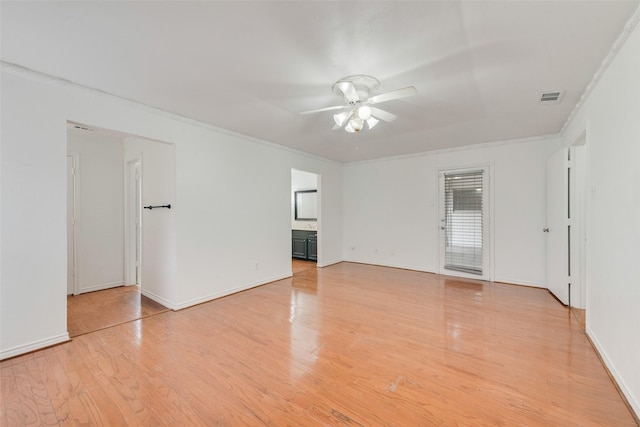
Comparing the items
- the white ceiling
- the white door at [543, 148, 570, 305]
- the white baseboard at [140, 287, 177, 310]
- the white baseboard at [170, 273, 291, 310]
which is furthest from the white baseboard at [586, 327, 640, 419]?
the white baseboard at [140, 287, 177, 310]

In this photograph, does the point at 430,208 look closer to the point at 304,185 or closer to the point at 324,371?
the point at 304,185

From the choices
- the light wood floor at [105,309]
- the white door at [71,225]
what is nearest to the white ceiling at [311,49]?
the white door at [71,225]

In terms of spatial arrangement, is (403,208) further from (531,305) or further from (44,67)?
(44,67)

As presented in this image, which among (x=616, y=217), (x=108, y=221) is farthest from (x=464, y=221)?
(x=108, y=221)

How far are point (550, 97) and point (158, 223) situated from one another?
16.0ft

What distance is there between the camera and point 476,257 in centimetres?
494

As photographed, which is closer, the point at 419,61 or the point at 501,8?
the point at 501,8

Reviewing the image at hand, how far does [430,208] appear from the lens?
536 cm

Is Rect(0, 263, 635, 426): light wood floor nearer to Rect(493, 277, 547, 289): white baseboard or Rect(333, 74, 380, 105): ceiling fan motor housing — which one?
Rect(493, 277, 547, 289): white baseboard

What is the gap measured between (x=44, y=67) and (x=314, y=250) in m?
5.25

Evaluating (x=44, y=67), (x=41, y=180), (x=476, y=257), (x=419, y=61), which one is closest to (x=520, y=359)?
(x=419, y=61)

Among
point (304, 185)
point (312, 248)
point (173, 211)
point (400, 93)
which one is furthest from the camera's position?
point (304, 185)

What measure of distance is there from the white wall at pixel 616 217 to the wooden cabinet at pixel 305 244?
4.79 m

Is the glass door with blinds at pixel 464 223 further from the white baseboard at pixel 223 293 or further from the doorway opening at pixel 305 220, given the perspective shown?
the white baseboard at pixel 223 293
